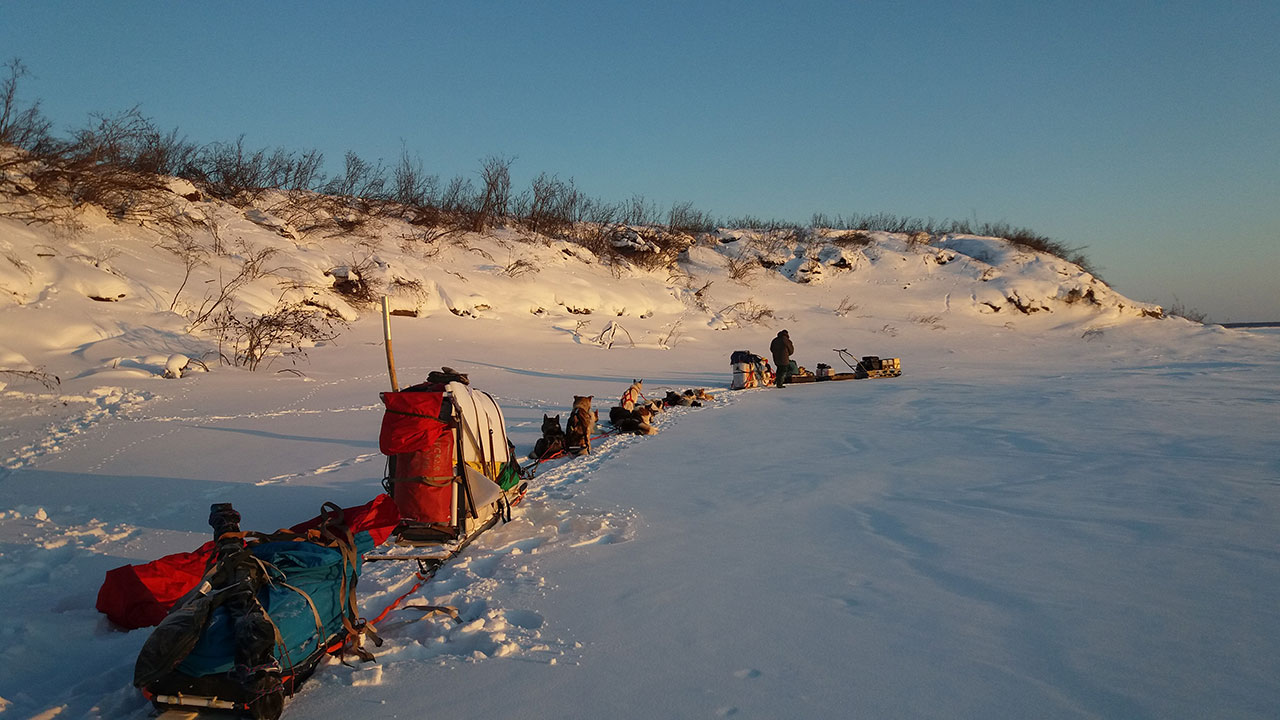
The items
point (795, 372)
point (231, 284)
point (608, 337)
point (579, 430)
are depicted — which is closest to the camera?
point (579, 430)

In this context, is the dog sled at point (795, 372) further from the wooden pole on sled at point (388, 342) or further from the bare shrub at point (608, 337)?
the wooden pole on sled at point (388, 342)

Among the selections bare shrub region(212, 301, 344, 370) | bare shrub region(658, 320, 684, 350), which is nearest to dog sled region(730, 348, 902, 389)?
bare shrub region(658, 320, 684, 350)

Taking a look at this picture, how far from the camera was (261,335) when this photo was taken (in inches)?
528

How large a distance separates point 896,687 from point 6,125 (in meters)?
22.5

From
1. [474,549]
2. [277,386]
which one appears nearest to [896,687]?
[474,549]

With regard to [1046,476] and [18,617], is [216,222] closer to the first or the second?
[18,617]

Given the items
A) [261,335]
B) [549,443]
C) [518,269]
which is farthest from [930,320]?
[549,443]

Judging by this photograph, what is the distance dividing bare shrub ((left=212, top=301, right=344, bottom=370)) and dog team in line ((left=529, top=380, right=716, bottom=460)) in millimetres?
7067

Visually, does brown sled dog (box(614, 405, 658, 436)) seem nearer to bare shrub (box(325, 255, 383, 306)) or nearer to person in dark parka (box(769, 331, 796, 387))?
person in dark parka (box(769, 331, 796, 387))

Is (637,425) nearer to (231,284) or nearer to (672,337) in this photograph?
(231,284)

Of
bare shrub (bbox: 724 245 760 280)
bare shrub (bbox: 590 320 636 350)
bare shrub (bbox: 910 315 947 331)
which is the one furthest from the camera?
bare shrub (bbox: 724 245 760 280)

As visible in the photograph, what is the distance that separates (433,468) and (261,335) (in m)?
10.6

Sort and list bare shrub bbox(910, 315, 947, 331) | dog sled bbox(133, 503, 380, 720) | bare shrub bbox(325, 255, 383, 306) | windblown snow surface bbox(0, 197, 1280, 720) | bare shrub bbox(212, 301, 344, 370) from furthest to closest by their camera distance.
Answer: bare shrub bbox(910, 315, 947, 331), bare shrub bbox(325, 255, 383, 306), bare shrub bbox(212, 301, 344, 370), windblown snow surface bbox(0, 197, 1280, 720), dog sled bbox(133, 503, 380, 720)

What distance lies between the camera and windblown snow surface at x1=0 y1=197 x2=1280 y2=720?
3006 millimetres
